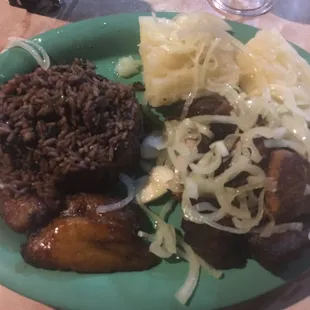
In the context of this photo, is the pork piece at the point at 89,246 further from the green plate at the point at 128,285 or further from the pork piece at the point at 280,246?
the pork piece at the point at 280,246

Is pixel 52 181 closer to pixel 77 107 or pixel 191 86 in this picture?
pixel 77 107

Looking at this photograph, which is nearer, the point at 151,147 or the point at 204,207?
the point at 204,207

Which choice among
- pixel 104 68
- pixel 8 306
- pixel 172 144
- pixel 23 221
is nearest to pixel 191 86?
pixel 172 144

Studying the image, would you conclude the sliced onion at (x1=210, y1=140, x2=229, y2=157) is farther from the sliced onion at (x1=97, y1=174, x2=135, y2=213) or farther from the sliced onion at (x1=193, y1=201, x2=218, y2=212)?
the sliced onion at (x1=97, y1=174, x2=135, y2=213)

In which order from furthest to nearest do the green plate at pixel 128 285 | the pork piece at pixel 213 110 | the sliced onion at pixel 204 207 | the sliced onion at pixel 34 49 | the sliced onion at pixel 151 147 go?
the sliced onion at pixel 34 49
the sliced onion at pixel 151 147
the pork piece at pixel 213 110
the sliced onion at pixel 204 207
the green plate at pixel 128 285

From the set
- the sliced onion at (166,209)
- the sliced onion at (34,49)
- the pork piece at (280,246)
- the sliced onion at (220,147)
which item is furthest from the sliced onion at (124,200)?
the sliced onion at (34,49)

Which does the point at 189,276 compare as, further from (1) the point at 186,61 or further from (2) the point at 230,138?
(1) the point at 186,61

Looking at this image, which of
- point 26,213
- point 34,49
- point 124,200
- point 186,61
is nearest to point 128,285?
point 124,200
